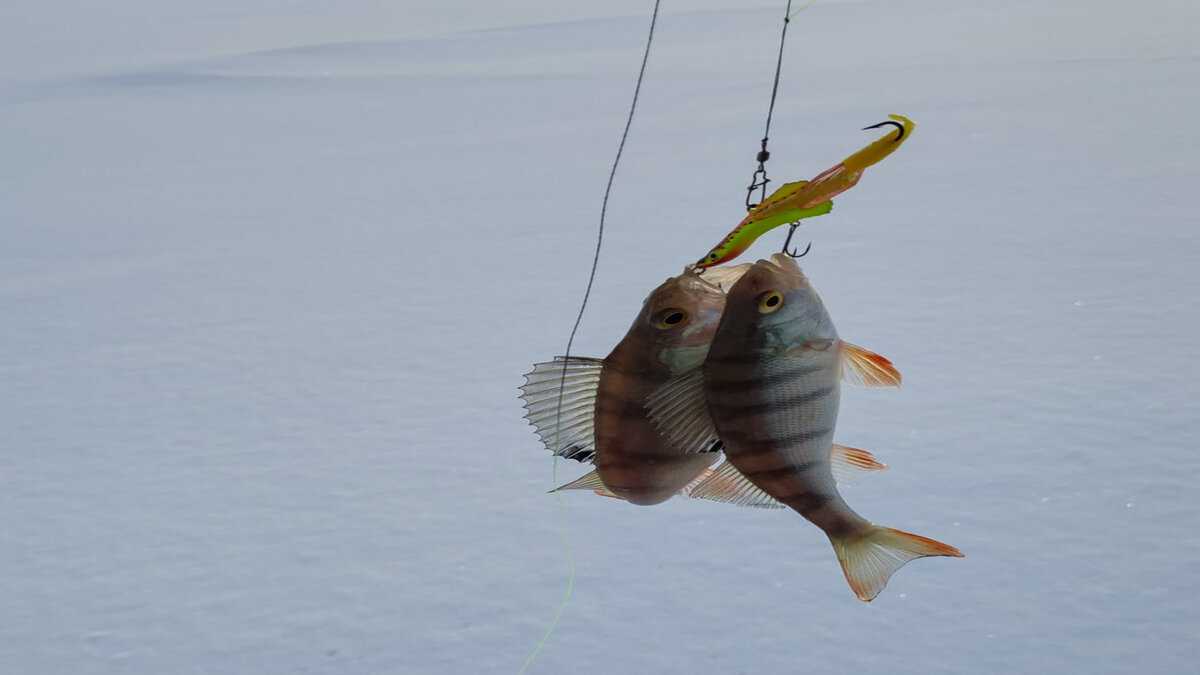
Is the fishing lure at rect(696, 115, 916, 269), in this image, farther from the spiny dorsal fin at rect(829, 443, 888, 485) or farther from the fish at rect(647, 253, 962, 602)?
the spiny dorsal fin at rect(829, 443, 888, 485)

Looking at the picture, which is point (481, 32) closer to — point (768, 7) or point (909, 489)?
point (768, 7)

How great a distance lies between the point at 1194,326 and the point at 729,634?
4.41 feet

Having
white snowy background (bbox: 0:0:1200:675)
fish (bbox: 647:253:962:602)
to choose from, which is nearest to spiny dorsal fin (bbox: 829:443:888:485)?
fish (bbox: 647:253:962:602)

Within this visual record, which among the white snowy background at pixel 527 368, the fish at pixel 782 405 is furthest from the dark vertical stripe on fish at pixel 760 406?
the white snowy background at pixel 527 368

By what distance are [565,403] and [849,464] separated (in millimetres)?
169

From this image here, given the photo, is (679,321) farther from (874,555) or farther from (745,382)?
(874,555)

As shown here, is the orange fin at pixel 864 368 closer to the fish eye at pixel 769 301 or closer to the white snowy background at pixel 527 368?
the fish eye at pixel 769 301

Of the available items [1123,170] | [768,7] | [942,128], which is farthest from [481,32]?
[1123,170]

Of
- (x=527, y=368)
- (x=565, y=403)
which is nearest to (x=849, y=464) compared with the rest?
(x=565, y=403)

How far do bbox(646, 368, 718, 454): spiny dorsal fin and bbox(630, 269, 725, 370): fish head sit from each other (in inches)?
0.5

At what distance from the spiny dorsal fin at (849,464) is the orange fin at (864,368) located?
0.14 ft

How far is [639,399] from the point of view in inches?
29.5

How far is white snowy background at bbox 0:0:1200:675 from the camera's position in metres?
1.86

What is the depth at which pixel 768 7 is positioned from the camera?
864 centimetres
